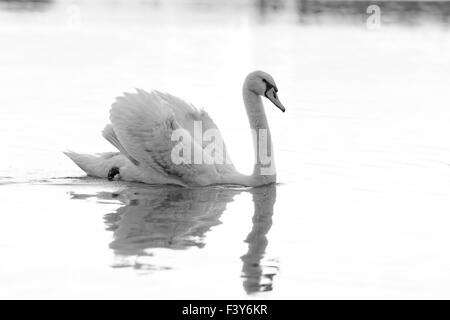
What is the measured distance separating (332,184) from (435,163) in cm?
189

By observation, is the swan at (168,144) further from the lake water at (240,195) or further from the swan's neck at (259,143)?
the lake water at (240,195)

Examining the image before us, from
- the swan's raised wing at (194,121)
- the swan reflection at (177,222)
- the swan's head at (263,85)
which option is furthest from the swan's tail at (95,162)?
the swan's head at (263,85)

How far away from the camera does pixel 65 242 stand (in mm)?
9875

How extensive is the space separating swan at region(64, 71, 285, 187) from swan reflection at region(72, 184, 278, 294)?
6.1 inches

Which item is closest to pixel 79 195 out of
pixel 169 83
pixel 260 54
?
pixel 169 83

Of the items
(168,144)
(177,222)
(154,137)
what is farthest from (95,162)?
(177,222)

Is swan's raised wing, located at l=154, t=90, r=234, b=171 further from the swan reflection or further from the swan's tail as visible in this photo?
the swan's tail

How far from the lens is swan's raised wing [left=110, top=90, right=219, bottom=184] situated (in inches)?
487

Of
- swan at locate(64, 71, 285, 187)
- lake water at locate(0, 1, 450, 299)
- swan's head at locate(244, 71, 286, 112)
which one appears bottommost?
lake water at locate(0, 1, 450, 299)

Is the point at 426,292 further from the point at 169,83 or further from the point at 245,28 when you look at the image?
the point at 245,28

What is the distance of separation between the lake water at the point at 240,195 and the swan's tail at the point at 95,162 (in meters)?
0.17

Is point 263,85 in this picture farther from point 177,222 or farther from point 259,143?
point 177,222

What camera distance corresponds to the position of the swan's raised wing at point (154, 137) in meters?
12.4

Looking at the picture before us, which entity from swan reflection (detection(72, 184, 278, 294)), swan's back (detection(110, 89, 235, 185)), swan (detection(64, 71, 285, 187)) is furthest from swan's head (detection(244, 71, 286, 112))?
swan reflection (detection(72, 184, 278, 294))
